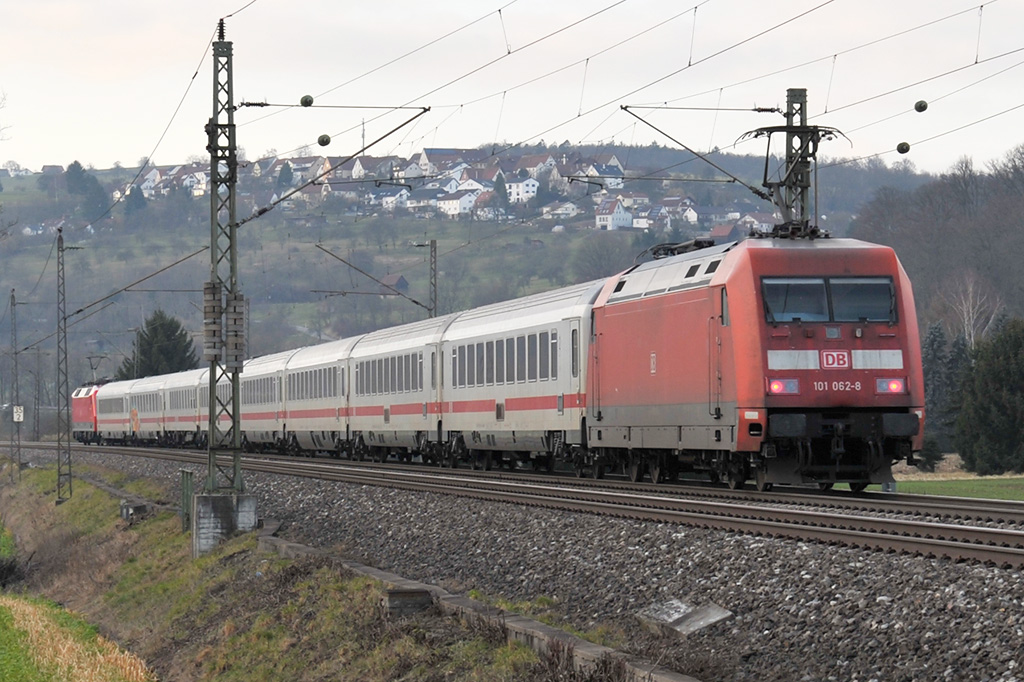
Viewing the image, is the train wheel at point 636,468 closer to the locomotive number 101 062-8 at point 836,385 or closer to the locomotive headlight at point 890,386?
the locomotive number 101 062-8 at point 836,385

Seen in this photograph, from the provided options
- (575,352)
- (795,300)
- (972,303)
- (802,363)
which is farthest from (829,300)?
(972,303)

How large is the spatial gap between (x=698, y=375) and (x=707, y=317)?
36.2 inches

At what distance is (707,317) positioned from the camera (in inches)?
822

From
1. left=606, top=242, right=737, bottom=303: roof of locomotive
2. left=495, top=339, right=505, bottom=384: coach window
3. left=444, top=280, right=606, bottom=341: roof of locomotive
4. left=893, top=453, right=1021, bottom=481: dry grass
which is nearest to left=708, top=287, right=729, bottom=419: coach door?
left=606, top=242, right=737, bottom=303: roof of locomotive

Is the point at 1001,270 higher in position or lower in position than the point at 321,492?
higher

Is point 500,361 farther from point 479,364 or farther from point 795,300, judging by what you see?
point 795,300

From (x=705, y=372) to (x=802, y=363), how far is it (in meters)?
1.73

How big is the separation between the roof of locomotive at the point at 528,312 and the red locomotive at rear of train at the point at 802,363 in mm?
5836

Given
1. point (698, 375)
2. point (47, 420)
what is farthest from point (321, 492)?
point (47, 420)

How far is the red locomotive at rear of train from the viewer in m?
19.6

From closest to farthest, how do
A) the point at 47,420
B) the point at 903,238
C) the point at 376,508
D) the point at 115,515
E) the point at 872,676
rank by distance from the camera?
the point at 872,676
the point at 376,508
the point at 115,515
the point at 903,238
the point at 47,420

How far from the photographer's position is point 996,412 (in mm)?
60156

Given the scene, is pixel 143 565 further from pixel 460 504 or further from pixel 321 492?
pixel 460 504

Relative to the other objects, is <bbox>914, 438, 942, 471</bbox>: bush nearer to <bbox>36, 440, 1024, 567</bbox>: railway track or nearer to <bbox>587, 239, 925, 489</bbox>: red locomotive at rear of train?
<bbox>36, 440, 1024, 567</bbox>: railway track
